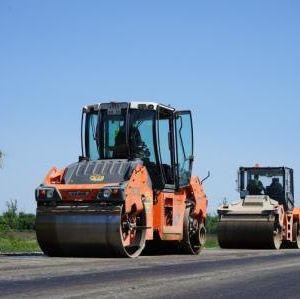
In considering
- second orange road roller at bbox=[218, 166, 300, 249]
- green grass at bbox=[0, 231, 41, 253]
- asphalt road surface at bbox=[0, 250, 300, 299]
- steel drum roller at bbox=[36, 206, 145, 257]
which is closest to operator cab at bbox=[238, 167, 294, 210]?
second orange road roller at bbox=[218, 166, 300, 249]

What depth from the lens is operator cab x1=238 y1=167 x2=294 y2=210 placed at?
1038 inches

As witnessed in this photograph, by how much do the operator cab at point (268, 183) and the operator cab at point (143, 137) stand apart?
408 inches

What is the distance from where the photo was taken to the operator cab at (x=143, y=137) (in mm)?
15711

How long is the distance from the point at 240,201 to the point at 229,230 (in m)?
1.27

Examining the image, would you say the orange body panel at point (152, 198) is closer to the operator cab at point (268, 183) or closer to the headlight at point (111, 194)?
the headlight at point (111, 194)

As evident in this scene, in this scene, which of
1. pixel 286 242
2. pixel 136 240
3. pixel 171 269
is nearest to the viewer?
pixel 171 269

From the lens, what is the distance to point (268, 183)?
2669cm

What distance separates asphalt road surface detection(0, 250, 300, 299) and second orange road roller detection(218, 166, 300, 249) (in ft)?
37.7

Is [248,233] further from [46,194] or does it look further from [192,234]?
[46,194]

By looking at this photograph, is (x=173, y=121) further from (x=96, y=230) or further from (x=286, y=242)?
(x=286, y=242)

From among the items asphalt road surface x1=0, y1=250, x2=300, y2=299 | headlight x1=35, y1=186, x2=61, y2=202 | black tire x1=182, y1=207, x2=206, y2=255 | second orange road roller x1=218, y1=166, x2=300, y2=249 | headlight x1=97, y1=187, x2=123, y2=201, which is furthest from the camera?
second orange road roller x1=218, y1=166, x2=300, y2=249

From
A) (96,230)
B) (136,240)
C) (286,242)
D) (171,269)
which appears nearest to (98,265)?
(171,269)

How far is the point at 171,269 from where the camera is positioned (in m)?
11.3

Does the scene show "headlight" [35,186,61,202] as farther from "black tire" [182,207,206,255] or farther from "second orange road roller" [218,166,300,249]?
"second orange road roller" [218,166,300,249]
